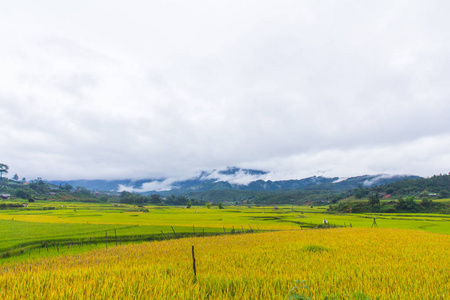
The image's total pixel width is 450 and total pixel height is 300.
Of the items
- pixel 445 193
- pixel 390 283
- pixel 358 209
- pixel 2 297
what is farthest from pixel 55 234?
pixel 445 193

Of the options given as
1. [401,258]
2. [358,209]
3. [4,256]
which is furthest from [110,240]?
[358,209]

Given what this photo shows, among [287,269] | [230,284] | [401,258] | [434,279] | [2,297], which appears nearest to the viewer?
[2,297]

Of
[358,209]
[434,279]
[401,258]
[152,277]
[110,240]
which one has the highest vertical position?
[152,277]

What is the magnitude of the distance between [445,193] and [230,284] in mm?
135202

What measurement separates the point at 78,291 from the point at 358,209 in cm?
8699

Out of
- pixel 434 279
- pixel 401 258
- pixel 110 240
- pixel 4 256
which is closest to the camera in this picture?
pixel 434 279

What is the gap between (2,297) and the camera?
3.98 metres

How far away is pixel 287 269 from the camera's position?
6.97 m

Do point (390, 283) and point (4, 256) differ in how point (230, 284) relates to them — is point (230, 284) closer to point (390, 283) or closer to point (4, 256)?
point (390, 283)

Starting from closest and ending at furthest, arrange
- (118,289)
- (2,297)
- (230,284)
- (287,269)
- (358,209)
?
(2,297) → (118,289) → (230,284) → (287,269) → (358,209)

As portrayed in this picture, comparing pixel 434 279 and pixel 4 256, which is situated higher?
pixel 434 279

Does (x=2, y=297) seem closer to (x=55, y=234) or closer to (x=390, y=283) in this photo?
(x=390, y=283)

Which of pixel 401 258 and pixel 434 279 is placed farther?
pixel 401 258

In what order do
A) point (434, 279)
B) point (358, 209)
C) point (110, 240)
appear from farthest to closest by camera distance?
point (358, 209) < point (110, 240) < point (434, 279)
